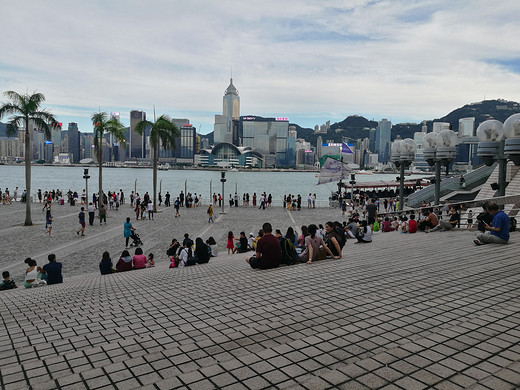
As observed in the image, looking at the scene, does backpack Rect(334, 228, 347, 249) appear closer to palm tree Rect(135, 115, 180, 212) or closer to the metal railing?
palm tree Rect(135, 115, 180, 212)

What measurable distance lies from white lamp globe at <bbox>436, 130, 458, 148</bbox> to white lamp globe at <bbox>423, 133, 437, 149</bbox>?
49cm

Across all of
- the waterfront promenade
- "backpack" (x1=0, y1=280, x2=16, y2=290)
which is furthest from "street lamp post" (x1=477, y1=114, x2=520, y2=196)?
"backpack" (x1=0, y1=280, x2=16, y2=290)

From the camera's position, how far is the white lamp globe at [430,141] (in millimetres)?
17641

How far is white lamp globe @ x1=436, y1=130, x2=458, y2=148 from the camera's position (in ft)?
55.3

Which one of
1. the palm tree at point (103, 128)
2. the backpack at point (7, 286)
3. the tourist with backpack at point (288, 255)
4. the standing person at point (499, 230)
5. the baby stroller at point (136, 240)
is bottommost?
the baby stroller at point (136, 240)

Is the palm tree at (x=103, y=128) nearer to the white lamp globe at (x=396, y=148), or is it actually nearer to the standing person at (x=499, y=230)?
the white lamp globe at (x=396, y=148)

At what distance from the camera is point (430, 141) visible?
17875 mm

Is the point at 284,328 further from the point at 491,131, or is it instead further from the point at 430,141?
the point at 430,141

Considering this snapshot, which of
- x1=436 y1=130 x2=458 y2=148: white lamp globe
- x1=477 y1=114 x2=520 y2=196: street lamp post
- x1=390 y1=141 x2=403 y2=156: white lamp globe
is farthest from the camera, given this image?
x1=390 y1=141 x2=403 y2=156: white lamp globe

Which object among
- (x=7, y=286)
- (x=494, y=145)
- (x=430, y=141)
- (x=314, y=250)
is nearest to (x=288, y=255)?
(x=314, y=250)

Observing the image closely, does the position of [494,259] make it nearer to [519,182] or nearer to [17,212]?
[519,182]

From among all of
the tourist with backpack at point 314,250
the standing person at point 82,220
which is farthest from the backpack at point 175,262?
the standing person at point 82,220

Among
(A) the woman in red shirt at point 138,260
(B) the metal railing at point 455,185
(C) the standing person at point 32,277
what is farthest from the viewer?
(B) the metal railing at point 455,185

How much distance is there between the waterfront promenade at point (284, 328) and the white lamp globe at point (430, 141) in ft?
35.2
